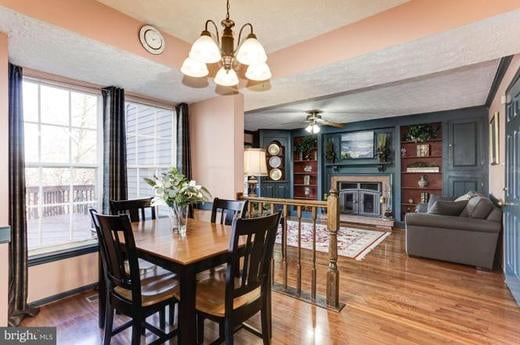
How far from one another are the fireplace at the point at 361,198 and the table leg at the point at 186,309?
545cm

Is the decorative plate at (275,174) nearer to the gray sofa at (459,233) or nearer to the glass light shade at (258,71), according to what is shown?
the gray sofa at (459,233)

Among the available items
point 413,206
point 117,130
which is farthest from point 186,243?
point 413,206

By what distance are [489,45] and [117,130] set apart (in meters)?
3.60

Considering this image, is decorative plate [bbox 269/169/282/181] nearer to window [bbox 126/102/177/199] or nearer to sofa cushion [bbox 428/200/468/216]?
window [bbox 126/102/177/199]

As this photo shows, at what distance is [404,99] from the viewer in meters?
4.62

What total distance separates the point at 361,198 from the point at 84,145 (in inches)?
233

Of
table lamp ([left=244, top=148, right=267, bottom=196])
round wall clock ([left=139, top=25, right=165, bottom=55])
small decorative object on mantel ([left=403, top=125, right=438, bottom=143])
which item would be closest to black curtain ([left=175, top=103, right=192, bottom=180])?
table lamp ([left=244, top=148, right=267, bottom=196])

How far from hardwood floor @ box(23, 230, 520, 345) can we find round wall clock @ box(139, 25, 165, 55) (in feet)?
7.96

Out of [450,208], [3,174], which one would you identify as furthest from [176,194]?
[450,208]

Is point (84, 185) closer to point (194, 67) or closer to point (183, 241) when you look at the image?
point (183, 241)

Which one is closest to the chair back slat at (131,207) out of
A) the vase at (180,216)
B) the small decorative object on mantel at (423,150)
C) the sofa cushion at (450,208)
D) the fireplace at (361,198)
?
the vase at (180,216)

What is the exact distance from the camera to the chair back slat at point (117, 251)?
5.48 feet

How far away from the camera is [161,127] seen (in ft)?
12.6

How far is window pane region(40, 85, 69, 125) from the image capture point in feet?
9.05
